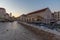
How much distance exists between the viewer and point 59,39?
206 inches

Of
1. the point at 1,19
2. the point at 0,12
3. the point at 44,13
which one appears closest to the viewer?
the point at 44,13

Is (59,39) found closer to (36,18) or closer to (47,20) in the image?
(47,20)

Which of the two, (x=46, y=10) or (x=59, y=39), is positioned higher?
(x=46, y=10)

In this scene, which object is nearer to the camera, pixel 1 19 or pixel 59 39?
pixel 59 39

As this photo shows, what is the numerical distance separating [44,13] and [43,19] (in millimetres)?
2652

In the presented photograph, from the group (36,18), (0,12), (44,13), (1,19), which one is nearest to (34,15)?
(36,18)

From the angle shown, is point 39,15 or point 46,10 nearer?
point 46,10

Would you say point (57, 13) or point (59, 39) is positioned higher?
point (57, 13)

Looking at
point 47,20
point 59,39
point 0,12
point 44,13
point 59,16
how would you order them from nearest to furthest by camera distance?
point 59,39, point 47,20, point 44,13, point 59,16, point 0,12

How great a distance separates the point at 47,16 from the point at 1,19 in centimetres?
3523

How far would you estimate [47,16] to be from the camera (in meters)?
40.7

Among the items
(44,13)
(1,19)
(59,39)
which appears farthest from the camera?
(1,19)

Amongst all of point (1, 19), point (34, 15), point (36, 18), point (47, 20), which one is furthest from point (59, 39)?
point (1, 19)

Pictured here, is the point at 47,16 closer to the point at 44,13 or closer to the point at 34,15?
the point at 44,13
